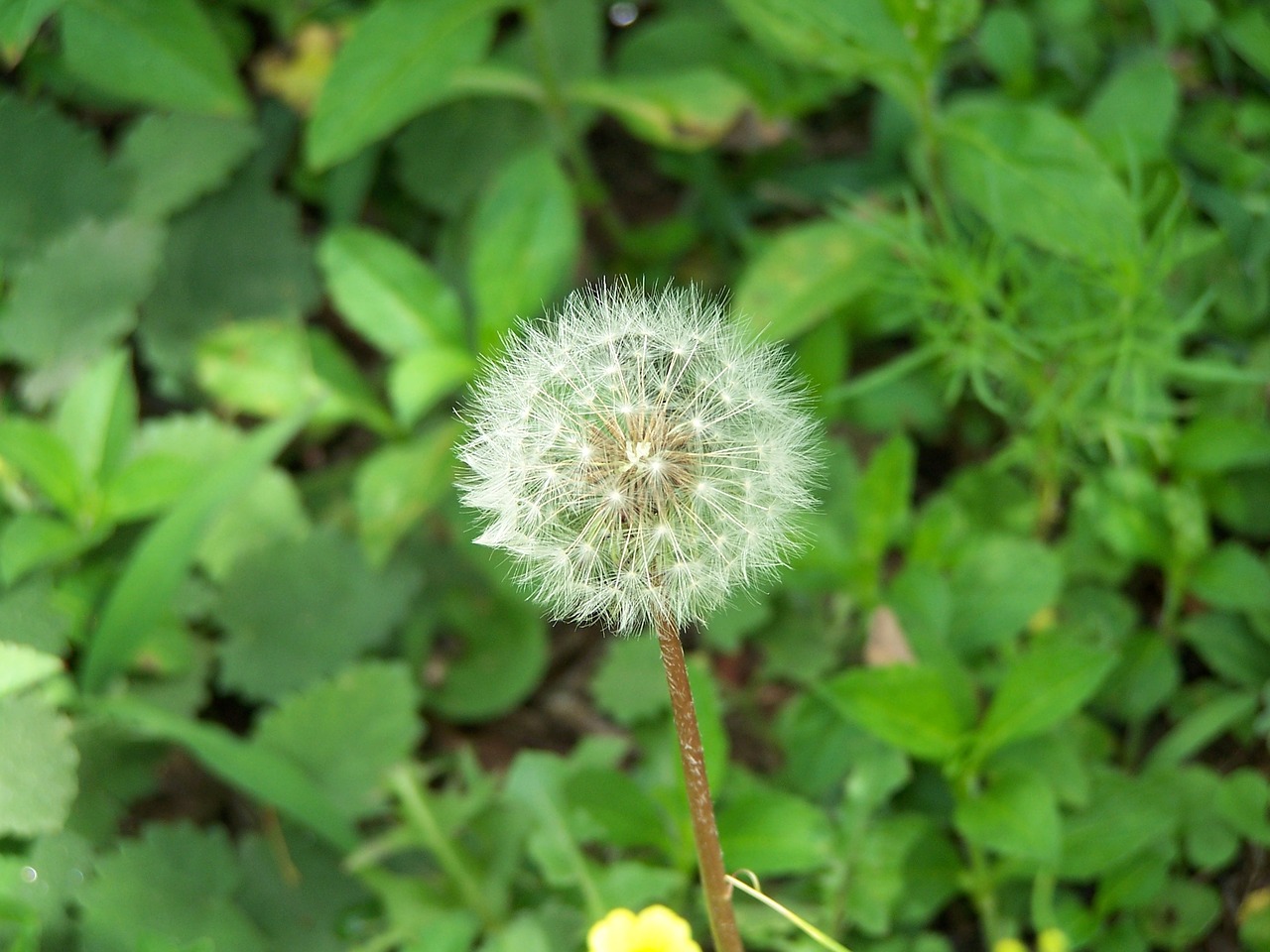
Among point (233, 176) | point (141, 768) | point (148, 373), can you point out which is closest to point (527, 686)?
point (141, 768)

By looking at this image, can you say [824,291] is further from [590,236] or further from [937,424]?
[590,236]

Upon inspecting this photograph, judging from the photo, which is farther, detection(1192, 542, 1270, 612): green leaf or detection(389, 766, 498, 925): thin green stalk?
detection(1192, 542, 1270, 612): green leaf

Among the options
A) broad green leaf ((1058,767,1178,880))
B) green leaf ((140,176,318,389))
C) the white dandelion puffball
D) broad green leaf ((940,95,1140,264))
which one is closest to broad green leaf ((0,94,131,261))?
green leaf ((140,176,318,389))

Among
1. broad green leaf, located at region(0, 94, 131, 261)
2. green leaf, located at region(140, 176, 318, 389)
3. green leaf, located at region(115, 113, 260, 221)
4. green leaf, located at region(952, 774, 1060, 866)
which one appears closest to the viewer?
green leaf, located at region(952, 774, 1060, 866)

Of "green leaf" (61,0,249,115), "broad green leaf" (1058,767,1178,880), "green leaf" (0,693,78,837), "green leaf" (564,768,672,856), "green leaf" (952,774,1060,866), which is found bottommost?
"broad green leaf" (1058,767,1178,880)

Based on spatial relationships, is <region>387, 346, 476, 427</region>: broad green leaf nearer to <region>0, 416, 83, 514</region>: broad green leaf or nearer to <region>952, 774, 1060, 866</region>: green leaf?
<region>0, 416, 83, 514</region>: broad green leaf

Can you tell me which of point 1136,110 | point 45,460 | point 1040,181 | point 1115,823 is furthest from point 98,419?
point 1136,110

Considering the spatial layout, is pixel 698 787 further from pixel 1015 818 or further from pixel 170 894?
pixel 170 894

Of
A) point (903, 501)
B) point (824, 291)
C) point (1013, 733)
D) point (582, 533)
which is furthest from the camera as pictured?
point (824, 291)
